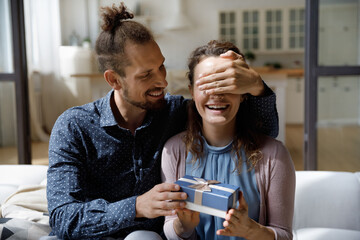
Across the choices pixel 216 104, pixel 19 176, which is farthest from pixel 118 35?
pixel 19 176

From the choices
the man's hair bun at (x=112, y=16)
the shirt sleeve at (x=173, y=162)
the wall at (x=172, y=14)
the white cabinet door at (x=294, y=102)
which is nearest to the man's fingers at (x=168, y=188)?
the shirt sleeve at (x=173, y=162)

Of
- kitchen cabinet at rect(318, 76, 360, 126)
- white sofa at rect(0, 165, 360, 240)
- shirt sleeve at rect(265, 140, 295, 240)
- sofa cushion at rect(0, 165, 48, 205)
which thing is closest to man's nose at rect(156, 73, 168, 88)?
shirt sleeve at rect(265, 140, 295, 240)

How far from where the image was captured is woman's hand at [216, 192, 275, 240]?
99 centimetres

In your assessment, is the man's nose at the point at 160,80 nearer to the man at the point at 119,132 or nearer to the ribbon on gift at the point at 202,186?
the man at the point at 119,132

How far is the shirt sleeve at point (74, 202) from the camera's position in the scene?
1176mm

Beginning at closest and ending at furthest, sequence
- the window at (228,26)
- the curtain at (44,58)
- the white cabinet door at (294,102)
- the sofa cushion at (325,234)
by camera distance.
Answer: the sofa cushion at (325,234)
the curtain at (44,58)
the white cabinet door at (294,102)
the window at (228,26)

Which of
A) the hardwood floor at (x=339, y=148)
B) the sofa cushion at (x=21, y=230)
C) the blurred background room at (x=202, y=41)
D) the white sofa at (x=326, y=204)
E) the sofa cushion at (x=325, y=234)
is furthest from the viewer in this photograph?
the hardwood floor at (x=339, y=148)

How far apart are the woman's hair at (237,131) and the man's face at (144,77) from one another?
120 millimetres

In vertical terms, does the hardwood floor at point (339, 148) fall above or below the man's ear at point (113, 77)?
below

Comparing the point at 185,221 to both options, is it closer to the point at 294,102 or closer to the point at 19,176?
the point at 19,176

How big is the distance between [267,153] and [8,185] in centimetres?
140

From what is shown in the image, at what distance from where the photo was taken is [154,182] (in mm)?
1355

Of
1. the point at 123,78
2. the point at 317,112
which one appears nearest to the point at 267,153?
the point at 123,78

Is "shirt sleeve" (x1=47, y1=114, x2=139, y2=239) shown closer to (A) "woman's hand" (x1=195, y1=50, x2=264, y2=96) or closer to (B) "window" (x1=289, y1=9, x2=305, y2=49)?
(A) "woman's hand" (x1=195, y1=50, x2=264, y2=96)
